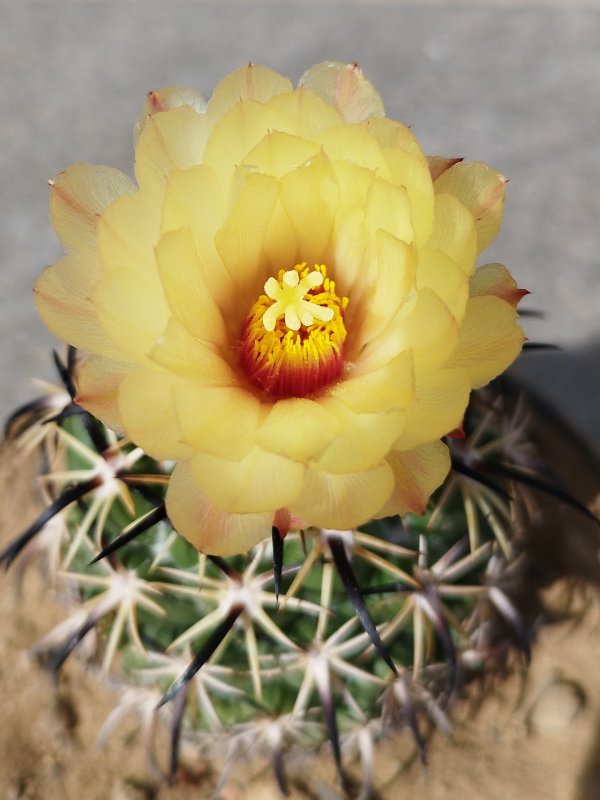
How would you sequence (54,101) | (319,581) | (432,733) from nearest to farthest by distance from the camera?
1. (319,581)
2. (432,733)
3. (54,101)

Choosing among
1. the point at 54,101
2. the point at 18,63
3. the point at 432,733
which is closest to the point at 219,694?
the point at 432,733

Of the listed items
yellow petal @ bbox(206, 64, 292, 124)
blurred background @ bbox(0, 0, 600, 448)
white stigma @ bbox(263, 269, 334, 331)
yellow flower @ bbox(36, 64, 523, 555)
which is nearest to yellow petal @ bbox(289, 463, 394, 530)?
yellow flower @ bbox(36, 64, 523, 555)

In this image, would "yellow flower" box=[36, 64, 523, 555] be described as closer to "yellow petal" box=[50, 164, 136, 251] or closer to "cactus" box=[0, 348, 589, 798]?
"yellow petal" box=[50, 164, 136, 251]

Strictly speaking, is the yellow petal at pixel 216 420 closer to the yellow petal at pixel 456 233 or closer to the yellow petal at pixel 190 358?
the yellow petal at pixel 190 358

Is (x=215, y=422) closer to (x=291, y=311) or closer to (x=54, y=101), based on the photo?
(x=291, y=311)

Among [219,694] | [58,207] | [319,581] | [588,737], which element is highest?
[58,207]

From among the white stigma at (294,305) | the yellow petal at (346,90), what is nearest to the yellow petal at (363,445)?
the white stigma at (294,305)
